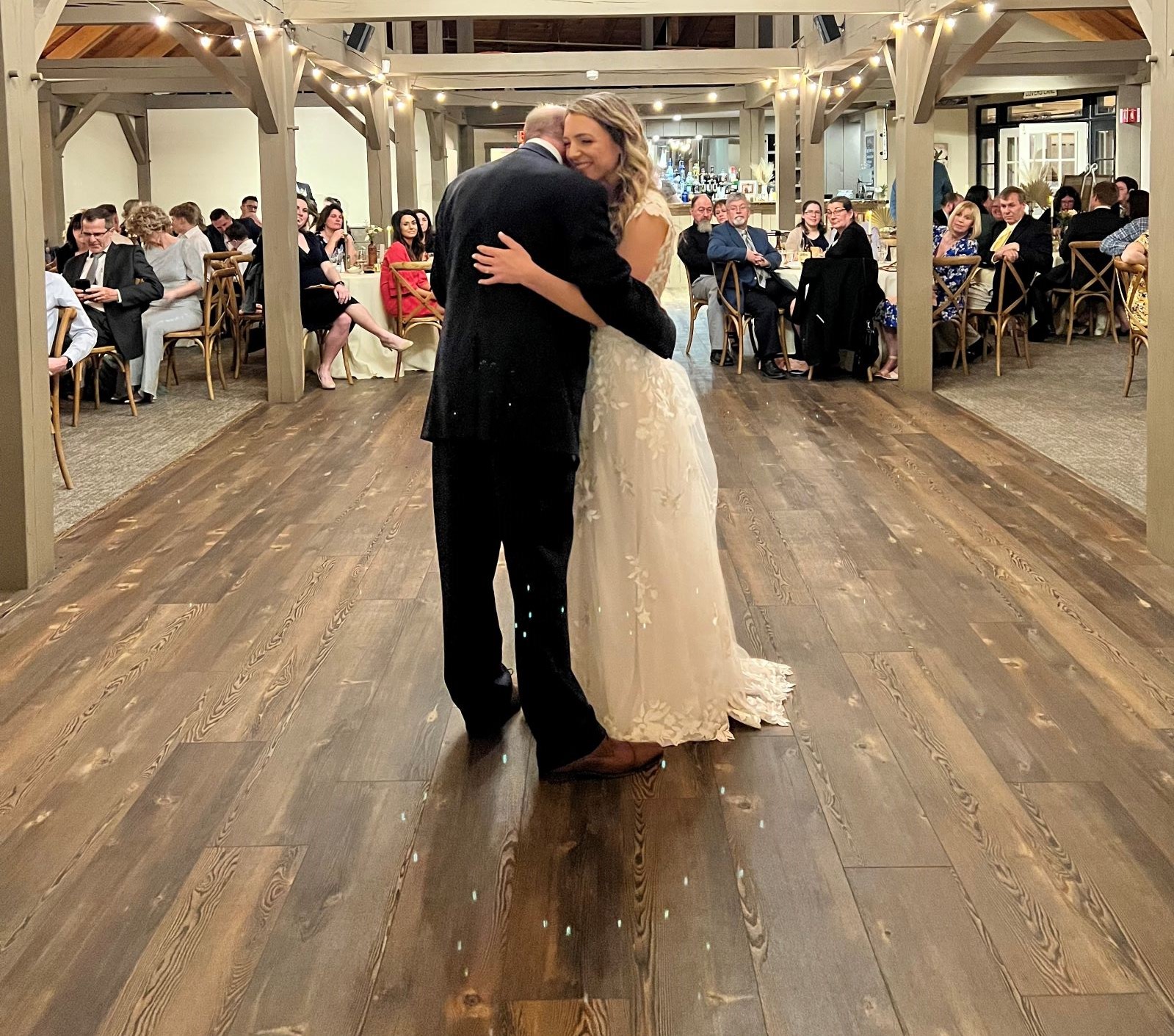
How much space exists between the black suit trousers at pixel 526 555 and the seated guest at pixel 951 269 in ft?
23.7

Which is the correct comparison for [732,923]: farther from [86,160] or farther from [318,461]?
[86,160]

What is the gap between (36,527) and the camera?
15.7 feet

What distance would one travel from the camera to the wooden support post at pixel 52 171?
16.7 meters

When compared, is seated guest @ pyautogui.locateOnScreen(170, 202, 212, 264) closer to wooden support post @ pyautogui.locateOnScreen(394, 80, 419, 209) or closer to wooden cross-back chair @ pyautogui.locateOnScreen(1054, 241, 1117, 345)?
wooden support post @ pyautogui.locateOnScreen(394, 80, 419, 209)

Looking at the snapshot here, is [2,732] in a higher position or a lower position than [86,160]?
lower

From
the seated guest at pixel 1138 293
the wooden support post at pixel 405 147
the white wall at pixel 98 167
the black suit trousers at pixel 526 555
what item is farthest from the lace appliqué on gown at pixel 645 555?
the white wall at pixel 98 167

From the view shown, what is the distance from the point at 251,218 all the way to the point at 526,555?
11.1 m

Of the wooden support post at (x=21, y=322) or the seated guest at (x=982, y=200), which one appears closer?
the wooden support post at (x=21, y=322)

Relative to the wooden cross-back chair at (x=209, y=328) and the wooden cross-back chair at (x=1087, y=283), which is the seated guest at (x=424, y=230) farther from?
the wooden cross-back chair at (x=1087, y=283)

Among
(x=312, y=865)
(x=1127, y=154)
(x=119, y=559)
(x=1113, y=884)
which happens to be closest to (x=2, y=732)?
(x=312, y=865)

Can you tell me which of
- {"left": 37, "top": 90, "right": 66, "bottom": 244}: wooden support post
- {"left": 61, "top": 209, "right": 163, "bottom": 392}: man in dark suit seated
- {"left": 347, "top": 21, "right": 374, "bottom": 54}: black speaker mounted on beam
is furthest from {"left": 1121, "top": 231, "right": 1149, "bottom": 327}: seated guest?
{"left": 37, "top": 90, "right": 66, "bottom": 244}: wooden support post

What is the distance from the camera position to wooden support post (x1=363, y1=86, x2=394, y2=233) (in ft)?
46.3

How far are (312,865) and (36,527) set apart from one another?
2.59 m

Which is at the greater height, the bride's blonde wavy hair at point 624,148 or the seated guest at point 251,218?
the seated guest at point 251,218
